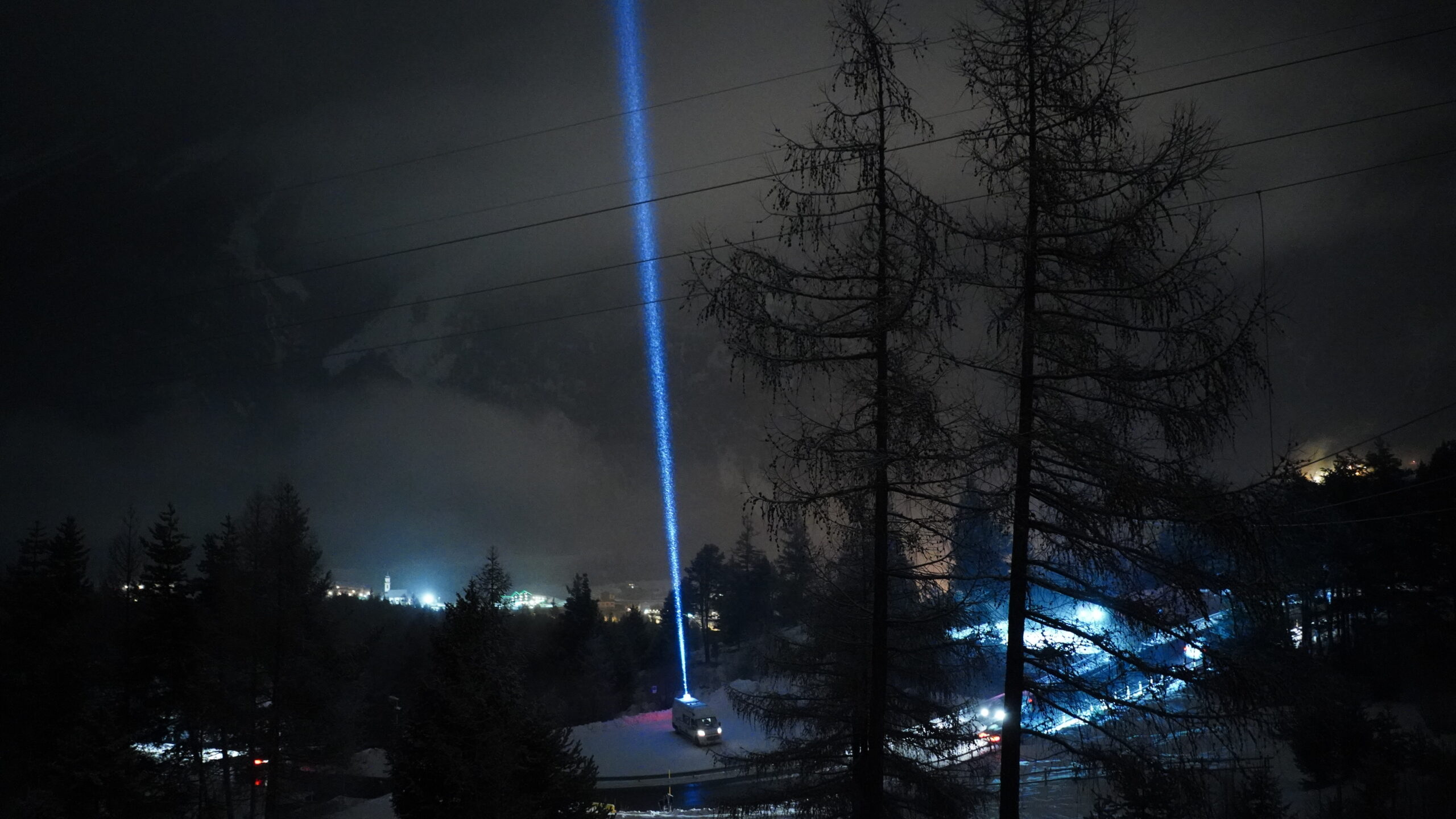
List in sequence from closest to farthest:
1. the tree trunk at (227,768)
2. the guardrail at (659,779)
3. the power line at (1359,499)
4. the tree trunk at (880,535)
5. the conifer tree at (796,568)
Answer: the power line at (1359,499) < the tree trunk at (880,535) < the conifer tree at (796,568) < the tree trunk at (227,768) < the guardrail at (659,779)

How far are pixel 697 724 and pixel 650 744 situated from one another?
272cm

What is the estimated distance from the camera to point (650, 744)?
38344 mm

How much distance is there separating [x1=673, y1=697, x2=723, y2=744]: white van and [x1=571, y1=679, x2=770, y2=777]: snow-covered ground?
375 mm

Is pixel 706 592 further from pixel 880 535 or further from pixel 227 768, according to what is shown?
pixel 880 535

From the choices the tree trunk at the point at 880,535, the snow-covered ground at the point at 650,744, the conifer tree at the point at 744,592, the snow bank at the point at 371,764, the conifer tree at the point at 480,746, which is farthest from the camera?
the conifer tree at the point at 744,592

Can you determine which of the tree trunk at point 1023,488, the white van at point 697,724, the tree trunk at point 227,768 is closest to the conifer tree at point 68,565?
the tree trunk at point 227,768

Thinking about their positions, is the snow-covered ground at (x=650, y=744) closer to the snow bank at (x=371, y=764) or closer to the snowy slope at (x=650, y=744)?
the snowy slope at (x=650, y=744)

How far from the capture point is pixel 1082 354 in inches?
302

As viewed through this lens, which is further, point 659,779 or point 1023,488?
point 659,779

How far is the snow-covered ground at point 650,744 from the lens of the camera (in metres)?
33.8

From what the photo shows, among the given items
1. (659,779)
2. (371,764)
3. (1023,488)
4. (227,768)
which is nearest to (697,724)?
→ (659,779)

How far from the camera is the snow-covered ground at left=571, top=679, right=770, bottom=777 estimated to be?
111 ft

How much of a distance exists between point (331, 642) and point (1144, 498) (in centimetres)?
2443

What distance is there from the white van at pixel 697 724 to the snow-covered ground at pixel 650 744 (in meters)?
0.37
